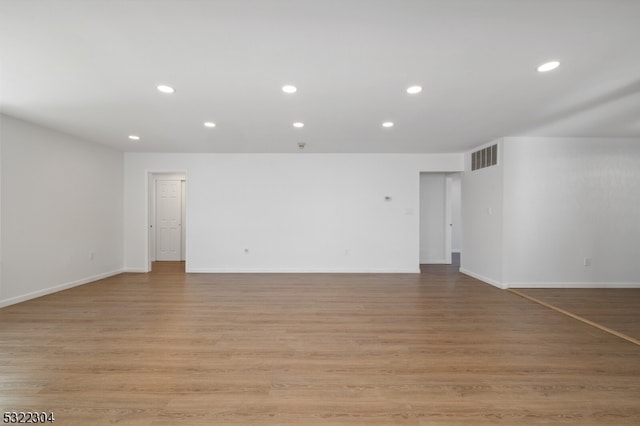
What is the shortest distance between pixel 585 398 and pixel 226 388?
2.57 meters

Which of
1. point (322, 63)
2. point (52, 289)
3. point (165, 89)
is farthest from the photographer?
Result: point (52, 289)

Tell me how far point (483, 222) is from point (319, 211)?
11.0 ft

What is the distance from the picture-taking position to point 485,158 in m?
4.99

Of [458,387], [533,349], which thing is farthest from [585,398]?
[458,387]

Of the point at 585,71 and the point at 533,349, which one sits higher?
the point at 585,71

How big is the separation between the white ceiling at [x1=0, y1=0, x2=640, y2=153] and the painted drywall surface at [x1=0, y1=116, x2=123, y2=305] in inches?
24.3

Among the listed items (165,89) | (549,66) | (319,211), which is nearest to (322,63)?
(165,89)

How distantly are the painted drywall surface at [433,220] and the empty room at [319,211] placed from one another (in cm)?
59

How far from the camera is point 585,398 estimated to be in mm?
1793

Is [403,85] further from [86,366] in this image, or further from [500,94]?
[86,366]

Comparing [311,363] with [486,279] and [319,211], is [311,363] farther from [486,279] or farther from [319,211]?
[486,279]

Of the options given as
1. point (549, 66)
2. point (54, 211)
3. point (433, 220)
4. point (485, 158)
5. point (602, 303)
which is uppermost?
point (549, 66)

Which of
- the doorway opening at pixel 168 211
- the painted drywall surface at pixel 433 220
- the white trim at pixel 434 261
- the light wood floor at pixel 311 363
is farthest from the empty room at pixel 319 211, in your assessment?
the doorway opening at pixel 168 211

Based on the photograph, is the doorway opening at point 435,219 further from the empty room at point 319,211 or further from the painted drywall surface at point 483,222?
the painted drywall surface at point 483,222
